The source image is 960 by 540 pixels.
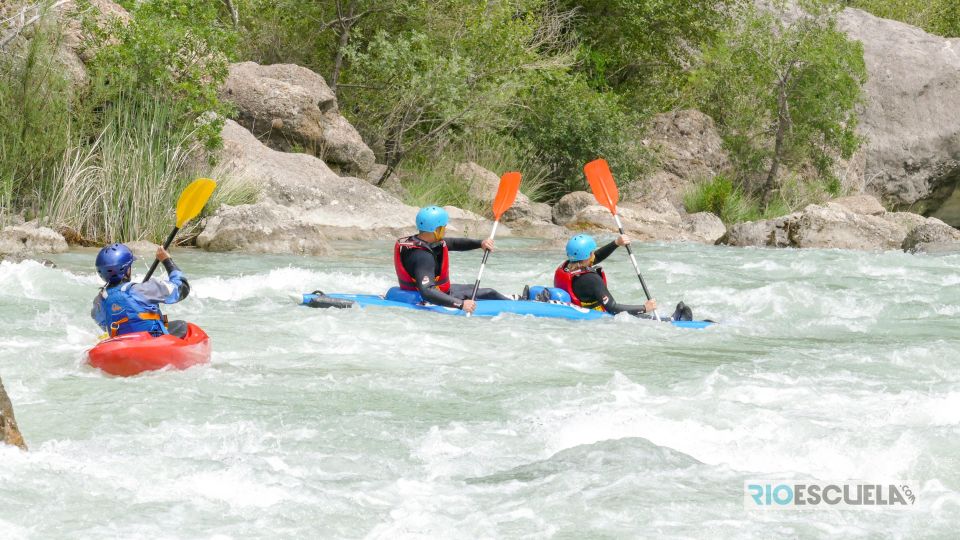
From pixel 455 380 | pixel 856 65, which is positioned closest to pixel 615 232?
pixel 856 65

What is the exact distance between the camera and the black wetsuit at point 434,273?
297 inches

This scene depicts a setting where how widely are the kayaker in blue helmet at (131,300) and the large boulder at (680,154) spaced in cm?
1285

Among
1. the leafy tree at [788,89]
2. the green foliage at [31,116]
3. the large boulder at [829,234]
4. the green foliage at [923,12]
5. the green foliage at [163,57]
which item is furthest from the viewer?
the green foliage at [923,12]

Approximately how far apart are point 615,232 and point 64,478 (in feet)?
37.1

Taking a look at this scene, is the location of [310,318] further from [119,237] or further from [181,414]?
[119,237]

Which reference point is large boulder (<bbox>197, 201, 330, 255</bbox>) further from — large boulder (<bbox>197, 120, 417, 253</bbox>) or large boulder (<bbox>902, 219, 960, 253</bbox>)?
large boulder (<bbox>902, 219, 960, 253</bbox>)

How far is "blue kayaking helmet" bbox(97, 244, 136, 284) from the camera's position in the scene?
5.43 meters

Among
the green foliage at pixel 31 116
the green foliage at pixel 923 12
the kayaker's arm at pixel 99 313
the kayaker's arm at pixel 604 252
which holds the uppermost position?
the green foliage at pixel 923 12

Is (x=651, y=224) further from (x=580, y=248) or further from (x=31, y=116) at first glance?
(x=31, y=116)

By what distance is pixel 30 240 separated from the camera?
9688mm

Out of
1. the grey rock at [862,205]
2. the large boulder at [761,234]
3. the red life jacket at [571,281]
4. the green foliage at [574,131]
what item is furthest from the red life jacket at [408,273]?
the grey rock at [862,205]

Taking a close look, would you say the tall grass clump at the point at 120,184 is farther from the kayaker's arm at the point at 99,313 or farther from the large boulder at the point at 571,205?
the large boulder at the point at 571,205

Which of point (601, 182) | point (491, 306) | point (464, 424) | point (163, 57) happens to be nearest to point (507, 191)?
point (601, 182)

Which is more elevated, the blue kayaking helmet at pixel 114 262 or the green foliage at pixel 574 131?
the green foliage at pixel 574 131
